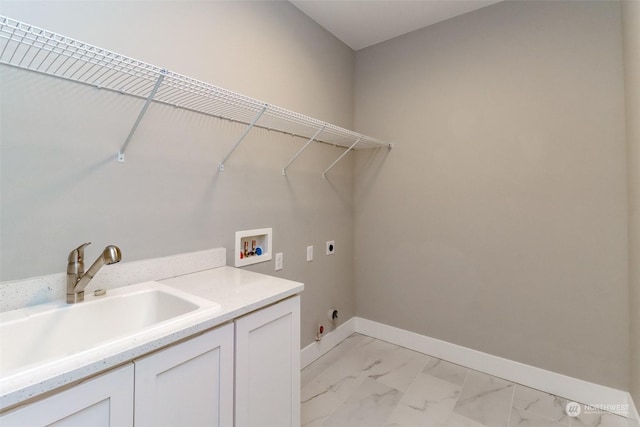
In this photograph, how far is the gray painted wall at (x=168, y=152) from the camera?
1038mm

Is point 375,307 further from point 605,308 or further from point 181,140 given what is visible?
point 181,140

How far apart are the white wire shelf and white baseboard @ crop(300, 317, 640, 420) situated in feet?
5.70

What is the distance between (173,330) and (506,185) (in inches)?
84.3

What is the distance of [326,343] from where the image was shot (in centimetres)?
241

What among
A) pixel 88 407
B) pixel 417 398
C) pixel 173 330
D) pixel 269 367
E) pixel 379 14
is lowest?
pixel 417 398

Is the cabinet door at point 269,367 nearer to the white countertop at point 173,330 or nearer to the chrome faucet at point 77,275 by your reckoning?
the white countertop at point 173,330

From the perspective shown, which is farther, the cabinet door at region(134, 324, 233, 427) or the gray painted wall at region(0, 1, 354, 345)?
the gray painted wall at region(0, 1, 354, 345)

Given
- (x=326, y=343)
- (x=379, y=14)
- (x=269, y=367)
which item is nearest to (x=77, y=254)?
(x=269, y=367)

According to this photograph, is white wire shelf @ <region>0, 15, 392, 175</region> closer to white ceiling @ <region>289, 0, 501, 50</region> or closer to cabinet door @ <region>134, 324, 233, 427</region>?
cabinet door @ <region>134, 324, 233, 427</region>

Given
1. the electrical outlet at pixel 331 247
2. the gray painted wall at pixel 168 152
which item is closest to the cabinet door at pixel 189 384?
the gray painted wall at pixel 168 152

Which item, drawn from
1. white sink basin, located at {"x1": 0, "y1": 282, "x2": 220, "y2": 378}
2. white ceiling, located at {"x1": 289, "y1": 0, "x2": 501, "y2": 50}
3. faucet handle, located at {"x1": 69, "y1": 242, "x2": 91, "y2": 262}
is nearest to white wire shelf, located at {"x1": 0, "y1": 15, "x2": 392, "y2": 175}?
faucet handle, located at {"x1": 69, "y1": 242, "x2": 91, "y2": 262}

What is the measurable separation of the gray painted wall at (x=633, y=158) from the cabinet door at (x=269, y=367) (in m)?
1.74

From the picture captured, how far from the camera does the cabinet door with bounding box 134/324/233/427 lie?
82 cm

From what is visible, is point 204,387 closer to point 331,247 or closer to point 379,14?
point 331,247
